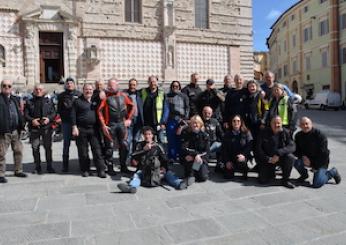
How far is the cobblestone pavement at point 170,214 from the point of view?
402 cm

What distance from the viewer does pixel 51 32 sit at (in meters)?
21.3

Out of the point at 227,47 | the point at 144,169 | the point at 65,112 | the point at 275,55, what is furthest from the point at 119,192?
the point at 275,55

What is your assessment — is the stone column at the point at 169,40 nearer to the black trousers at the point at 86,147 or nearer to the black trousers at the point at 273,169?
the black trousers at the point at 86,147

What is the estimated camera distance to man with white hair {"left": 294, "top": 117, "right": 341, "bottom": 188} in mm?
6172

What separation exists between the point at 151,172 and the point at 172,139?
62.9 inches

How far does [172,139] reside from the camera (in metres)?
7.66

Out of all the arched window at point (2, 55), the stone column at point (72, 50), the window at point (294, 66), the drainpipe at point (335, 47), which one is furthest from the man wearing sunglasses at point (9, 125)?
the window at point (294, 66)

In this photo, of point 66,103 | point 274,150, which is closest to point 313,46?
point 274,150

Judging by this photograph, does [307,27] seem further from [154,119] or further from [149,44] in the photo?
[154,119]

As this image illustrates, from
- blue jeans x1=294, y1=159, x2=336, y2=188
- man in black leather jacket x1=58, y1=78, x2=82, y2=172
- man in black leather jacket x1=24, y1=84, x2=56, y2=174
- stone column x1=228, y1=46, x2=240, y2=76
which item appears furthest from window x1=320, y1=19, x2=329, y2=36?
man in black leather jacket x1=24, y1=84, x2=56, y2=174

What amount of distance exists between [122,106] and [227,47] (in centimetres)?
1942

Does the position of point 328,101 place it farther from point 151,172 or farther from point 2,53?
point 151,172

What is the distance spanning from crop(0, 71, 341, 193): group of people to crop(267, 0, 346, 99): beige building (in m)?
31.9

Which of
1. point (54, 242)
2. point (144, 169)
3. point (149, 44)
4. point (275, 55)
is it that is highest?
point (275, 55)
